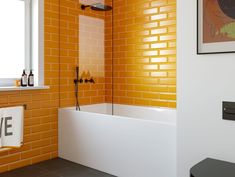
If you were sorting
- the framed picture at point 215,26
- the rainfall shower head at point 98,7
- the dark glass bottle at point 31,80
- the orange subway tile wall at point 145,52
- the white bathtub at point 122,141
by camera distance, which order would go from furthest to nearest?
the rainfall shower head at point 98,7, the orange subway tile wall at point 145,52, the dark glass bottle at point 31,80, the white bathtub at point 122,141, the framed picture at point 215,26

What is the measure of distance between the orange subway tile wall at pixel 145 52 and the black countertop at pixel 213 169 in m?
1.57

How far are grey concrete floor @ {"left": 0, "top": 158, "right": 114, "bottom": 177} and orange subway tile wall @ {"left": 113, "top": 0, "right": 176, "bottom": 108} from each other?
1120 millimetres

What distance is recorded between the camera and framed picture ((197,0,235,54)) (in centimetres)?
177

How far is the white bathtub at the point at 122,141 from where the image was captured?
2.38 metres

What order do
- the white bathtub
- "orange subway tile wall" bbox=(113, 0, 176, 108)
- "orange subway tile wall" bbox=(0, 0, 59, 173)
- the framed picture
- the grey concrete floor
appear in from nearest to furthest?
the framed picture, the white bathtub, the grey concrete floor, "orange subway tile wall" bbox=(0, 0, 59, 173), "orange subway tile wall" bbox=(113, 0, 176, 108)

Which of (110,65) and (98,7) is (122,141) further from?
(98,7)

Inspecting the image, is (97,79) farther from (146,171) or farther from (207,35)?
(207,35)

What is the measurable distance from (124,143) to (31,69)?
1.42m

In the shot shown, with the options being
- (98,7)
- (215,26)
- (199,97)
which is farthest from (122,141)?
(98,7)

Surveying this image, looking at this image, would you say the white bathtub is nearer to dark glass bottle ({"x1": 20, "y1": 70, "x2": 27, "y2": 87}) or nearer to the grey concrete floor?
the grey concrete floor

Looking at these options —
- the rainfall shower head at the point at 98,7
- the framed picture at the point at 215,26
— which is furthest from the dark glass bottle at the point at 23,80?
the framed picture at the point at 215,26

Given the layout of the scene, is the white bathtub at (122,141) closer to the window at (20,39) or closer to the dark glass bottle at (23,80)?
the dark glass bottle at (23,80)

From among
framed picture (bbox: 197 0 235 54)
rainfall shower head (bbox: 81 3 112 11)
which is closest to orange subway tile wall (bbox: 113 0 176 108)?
rainfall shower head (bbox: 81 3 112 11)

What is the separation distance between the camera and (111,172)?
9.16ft
